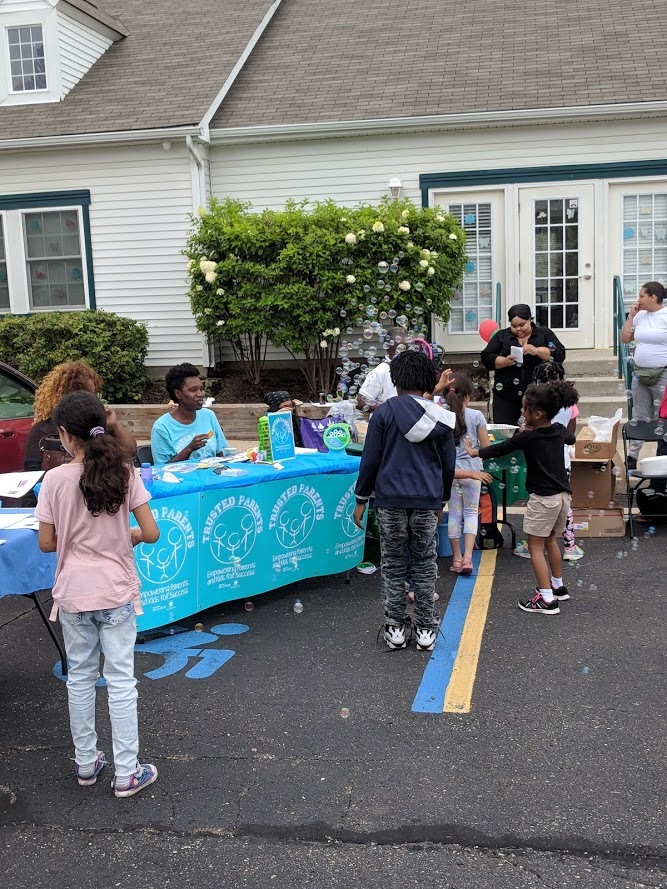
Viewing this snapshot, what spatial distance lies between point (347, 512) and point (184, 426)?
1.28 m

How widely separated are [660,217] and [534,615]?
8758 mm

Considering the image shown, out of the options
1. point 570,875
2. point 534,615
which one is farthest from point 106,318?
point 570,875

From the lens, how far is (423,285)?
11508mm

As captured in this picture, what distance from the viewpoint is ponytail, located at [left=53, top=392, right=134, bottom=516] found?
3408 millimetres

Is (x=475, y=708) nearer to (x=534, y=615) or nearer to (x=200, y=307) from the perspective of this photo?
(x=534, y=615)

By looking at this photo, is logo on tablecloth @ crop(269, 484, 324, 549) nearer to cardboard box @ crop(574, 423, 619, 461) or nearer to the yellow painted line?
the yellow painted line

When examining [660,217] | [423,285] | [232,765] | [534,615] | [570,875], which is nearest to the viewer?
[570,875]

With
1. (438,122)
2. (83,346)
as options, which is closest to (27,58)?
(83,346)

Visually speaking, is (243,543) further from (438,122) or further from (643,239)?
(643,239)

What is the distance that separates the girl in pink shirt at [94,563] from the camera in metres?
3.44

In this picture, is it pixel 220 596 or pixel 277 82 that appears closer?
pixel 220 596

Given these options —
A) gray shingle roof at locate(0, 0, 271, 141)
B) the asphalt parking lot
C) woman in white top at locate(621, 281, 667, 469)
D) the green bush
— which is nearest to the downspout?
gray shingle roof at locate(0, 0, 271, 141)

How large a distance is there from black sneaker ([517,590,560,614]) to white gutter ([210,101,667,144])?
877 centimetres

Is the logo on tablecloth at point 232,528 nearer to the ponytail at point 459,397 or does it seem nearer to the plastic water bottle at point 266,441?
the plastic water bottle at point 266,441
